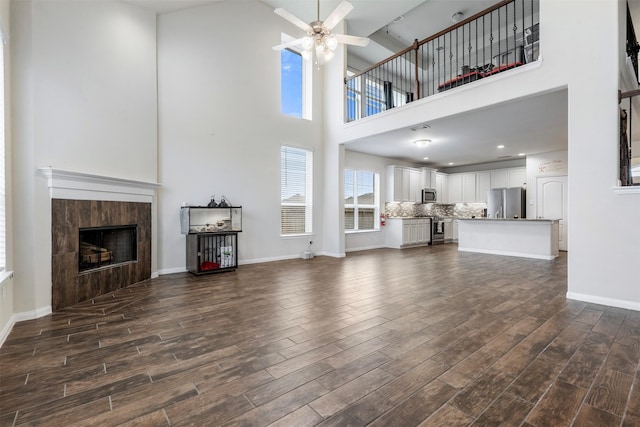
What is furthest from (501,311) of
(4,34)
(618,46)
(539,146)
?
(539,146)

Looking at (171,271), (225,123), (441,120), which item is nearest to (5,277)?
(171,271)

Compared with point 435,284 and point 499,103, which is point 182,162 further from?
point 499,103

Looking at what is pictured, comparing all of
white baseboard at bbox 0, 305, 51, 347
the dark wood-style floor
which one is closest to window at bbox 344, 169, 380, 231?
the dark wood-style floor

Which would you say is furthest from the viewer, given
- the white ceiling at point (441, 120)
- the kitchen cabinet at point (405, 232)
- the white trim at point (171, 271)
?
the kitchen cabinet at point (405, 232)

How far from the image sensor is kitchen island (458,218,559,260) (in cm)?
640

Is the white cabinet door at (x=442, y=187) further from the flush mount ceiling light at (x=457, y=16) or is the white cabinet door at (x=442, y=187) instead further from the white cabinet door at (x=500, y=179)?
the flush mount ceiling light at (x=457, y=16)

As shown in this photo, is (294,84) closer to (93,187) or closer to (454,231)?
(93,187)

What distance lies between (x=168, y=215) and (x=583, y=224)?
586 centimetres

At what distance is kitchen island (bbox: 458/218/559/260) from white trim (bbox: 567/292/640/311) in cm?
353

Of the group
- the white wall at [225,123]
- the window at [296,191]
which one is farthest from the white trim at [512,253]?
the white wall at [225,123]

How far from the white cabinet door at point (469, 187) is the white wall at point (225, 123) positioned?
20.2 ft

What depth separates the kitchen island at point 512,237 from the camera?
21.0 feet

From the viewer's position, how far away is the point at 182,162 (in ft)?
16.5

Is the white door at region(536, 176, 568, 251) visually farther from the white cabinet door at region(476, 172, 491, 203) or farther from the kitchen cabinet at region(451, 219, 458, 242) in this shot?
the kitchen cabinet at region(451, 219, 458, 242)
